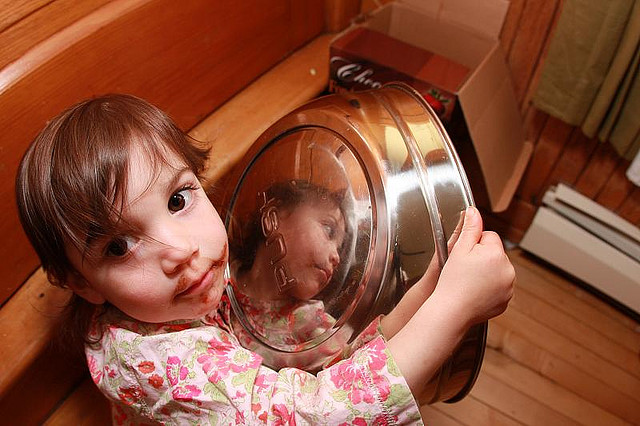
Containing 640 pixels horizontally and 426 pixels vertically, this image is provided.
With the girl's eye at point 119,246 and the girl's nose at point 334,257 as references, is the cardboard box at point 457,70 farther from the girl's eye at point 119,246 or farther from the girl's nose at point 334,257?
the girl's eye at point 119,246

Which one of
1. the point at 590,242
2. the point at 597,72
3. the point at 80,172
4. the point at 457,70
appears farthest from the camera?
the point at 590,242

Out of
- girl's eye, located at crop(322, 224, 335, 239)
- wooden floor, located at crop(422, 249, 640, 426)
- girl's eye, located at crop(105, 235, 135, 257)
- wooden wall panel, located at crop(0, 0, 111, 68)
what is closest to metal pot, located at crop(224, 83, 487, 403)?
girl's eye, located at crop(322, 224, 335, 239)

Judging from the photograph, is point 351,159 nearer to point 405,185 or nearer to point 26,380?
point 405,185

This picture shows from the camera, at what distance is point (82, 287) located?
0.63 m

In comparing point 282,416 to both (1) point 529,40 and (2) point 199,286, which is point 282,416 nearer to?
(2) point 199,286

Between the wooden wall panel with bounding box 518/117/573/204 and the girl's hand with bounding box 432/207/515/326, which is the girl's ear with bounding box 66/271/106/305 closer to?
the girl's hand with bounding box 432/207/515/326

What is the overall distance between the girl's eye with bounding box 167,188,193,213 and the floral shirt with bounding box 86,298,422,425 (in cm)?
16

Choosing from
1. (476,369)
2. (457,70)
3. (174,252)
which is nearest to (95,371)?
(174,252)

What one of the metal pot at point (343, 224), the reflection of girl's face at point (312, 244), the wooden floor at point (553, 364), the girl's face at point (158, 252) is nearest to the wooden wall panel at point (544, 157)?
the wooden floor at point (553, 364)

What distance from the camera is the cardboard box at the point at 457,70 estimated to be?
43.0 inches

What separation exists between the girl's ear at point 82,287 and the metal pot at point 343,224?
206 mm

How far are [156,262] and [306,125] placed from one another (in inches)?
11.1

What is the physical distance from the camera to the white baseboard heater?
1253 millimetres

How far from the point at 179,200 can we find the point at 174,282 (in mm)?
95
